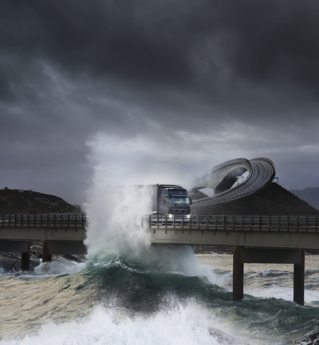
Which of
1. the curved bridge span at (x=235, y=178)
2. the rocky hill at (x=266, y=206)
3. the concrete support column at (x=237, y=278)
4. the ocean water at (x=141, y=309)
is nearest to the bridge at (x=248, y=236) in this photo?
the concrete support column at (x=237, y=278)

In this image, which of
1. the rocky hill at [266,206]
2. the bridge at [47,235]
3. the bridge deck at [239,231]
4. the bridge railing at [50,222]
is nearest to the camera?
the bridge deck at [239,231]

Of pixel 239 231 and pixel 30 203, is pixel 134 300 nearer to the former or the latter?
pixel 239 231

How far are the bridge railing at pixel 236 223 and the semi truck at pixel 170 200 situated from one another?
133 centimetres

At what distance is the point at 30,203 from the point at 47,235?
87.5m

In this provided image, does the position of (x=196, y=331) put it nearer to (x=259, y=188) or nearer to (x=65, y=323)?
(x=65, y=323)

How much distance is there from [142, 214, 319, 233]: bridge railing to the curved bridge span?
2120 inches

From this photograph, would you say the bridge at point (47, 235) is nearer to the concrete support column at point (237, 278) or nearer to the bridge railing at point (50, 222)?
the bridge railing at point (50, 222)

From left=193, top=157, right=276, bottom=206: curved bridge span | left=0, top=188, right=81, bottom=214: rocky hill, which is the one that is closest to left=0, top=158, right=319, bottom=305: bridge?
left=193, top=157, right=276, bottom=206: curved bridge span

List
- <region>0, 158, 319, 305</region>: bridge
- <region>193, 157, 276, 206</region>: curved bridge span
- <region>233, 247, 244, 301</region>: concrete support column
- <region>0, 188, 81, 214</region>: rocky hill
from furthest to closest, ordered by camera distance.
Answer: <region>0, 188, 81, 214</region>: rocky hill → <region>193, 157, 276, 206</region>: curved bridge span → <region>233, 247, 244, 301</region>: concrete support column → <region>0, 158, 319, 305</region>: bridge

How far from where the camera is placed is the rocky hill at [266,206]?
97.6 m

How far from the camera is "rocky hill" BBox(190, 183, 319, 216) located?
320ft

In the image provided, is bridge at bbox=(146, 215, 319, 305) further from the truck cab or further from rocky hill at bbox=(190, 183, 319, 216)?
rocky hill at bbox=(190, 183, 319, 216)

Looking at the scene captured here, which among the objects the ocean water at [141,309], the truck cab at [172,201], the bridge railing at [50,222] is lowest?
the ocean water at [141,309]

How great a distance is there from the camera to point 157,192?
168 feet
